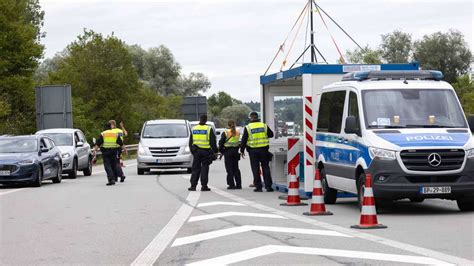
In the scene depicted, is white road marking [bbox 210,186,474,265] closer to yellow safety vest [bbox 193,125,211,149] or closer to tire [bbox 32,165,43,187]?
yellow safety vest [bbox 193,125,211,149]

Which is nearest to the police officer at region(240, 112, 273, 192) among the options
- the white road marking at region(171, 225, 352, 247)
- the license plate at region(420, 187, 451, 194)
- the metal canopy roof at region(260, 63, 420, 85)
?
the metal canopy roof at region(260, 63, 420, 85)

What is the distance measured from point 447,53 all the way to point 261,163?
82906mm

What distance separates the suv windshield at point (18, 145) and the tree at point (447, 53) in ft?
254

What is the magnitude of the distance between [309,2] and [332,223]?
31.9 ft

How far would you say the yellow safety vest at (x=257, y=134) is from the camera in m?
22.1

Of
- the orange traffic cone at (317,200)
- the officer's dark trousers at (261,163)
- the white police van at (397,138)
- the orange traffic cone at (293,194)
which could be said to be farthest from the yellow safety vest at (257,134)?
the orange traffic cone at (317,200)

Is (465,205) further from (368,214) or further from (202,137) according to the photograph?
(202,137)

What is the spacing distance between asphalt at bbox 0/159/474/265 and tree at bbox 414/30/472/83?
8280 cm

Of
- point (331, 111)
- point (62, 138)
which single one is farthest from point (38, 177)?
point (331, 111)

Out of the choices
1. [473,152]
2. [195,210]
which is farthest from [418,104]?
[195,210]

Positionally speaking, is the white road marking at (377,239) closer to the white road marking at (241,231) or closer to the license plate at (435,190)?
the white road marking at (241,231)

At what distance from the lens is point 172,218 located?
15789 mm

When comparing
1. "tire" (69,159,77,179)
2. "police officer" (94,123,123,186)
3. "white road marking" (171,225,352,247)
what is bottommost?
"tire" (69,159,77,179)

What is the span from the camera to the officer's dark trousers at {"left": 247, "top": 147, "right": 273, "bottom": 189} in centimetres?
2211
